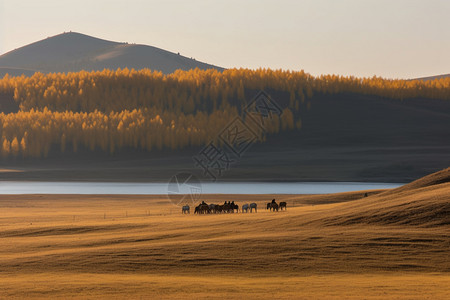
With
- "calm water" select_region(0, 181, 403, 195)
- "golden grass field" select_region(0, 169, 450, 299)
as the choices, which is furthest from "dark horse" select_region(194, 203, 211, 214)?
"calm water" select_region(0, 181, 403, 195)

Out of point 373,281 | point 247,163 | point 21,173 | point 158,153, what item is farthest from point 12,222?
point 158,153

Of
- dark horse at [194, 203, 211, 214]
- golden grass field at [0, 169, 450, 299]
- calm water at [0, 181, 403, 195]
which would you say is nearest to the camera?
golden grass field at [0, 169, 450, 299]

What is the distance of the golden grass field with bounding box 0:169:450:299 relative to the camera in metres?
26.3

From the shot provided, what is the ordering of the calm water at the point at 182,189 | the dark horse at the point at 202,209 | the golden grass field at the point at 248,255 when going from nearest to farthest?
the golden grass field at the point at 248,255 → the dark horse at the point at 202,209 → the calm water at the point at 182,189

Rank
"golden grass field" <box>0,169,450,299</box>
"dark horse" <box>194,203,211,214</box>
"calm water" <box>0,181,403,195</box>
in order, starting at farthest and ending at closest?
"calm water" <box>0,181,403,195</box>
"dark horse" <box>194,203,211,214</box>
"golden grass field" <box>0,169,450,299</box>

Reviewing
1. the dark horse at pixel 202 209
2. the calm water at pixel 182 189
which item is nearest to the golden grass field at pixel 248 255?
the dark horse at pixel 202 209

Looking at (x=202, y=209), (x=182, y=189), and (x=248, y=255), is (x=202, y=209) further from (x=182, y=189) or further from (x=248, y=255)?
(x=182, y=189)

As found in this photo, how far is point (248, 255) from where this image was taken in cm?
3447

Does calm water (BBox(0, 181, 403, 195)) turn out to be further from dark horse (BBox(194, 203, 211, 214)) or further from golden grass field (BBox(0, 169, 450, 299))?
golden grass field (BBox(0, 169, 450, 299))

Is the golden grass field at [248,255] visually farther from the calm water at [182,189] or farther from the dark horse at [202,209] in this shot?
the calm water at [182,189]

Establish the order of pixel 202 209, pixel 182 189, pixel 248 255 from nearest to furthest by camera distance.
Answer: pixel 248 255 → pixel 202 209 → pixel 182 189

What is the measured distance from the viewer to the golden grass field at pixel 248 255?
2631 centimetres

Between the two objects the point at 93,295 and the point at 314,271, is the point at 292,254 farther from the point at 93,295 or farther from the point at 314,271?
the point at 93,295

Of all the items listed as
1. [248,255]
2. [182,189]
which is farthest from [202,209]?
[182,189]
